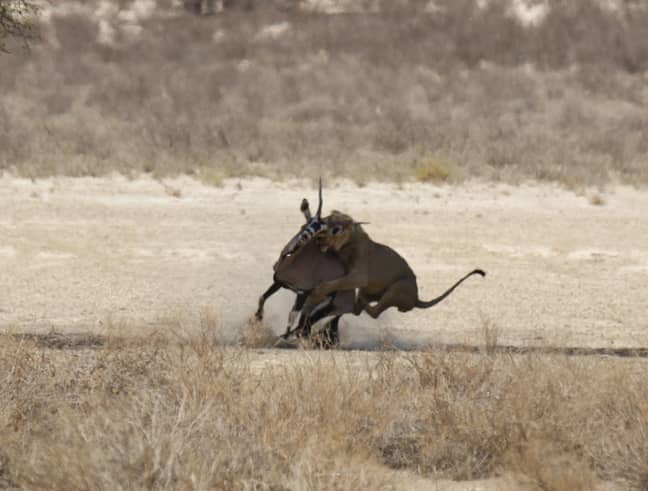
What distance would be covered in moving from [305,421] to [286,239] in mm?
11690

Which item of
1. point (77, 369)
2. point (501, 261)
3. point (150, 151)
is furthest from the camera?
point (150, 151)

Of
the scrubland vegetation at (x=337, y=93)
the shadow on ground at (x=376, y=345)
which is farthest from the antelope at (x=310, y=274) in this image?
the scrubland vegetation at (x=337, y=93)

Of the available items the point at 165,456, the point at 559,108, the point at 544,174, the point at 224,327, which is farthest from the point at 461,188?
the point at 165,456

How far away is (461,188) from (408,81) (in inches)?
426

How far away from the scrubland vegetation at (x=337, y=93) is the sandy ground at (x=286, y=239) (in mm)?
1452

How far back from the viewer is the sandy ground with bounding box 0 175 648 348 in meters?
12.8

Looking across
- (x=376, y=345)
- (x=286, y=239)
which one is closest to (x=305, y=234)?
(x=376, y=345)

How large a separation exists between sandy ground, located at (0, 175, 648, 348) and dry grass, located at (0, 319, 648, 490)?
2538 mm

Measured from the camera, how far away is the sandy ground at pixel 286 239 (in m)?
12.8

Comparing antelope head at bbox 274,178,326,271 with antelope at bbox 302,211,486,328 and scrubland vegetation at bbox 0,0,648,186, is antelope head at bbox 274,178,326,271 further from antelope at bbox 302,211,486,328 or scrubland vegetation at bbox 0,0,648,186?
scrubland vegetation at bbox 0,0,648,186

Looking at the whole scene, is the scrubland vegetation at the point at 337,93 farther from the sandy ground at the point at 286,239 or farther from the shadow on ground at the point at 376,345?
the shadow on ground at the point at 376,345

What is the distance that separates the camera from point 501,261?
1744 cm

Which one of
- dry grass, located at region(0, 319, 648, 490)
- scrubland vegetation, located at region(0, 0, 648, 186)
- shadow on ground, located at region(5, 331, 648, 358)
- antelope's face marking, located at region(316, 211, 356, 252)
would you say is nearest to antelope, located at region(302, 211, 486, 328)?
antelope's face marking, located at region(316, 211, 356, 252)

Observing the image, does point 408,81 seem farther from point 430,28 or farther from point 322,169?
point 322,169
